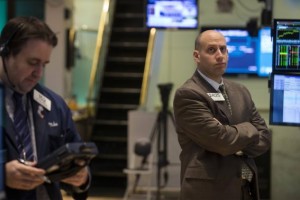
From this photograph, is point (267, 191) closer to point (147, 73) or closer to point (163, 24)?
point (163, 24)

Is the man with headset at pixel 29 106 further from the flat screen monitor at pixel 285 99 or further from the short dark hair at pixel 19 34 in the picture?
the flat screen monitor at pixel 285 99

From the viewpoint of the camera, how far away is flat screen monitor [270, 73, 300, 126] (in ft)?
11.5

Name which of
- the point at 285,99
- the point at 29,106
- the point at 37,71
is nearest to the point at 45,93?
the point at 29,106

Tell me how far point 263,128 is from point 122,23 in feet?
22.5

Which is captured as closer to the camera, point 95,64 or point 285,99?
point 285,99

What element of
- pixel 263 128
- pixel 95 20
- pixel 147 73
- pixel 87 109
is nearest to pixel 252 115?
pixel 263 128

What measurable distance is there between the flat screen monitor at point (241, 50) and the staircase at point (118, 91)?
167cm

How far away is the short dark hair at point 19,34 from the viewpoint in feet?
6.10

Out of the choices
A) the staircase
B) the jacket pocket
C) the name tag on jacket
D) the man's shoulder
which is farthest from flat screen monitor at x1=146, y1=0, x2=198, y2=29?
the man's shoulder

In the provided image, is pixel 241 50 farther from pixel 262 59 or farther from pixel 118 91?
pixel 118 91

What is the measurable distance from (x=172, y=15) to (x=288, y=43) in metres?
2.77

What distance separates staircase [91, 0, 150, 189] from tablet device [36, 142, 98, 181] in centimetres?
572

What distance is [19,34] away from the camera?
1.86 meters

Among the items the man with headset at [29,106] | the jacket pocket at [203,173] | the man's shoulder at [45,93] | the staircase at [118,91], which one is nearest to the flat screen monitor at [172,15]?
the staircase at [118,91]
